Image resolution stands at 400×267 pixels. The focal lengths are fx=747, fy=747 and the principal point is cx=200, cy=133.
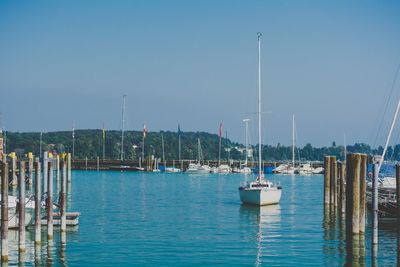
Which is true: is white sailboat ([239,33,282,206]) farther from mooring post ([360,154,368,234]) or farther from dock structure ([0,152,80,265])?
mooring post ([360,154,368,234])

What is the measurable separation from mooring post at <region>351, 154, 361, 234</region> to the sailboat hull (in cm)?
1967

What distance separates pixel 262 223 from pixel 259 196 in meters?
8.78

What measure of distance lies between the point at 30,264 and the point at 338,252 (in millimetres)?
13577

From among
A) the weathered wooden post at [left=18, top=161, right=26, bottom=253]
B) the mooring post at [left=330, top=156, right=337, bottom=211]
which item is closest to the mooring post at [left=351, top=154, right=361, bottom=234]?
Answer: the weathered wooden post at [left=18, top=161, right=26, bottom=253]

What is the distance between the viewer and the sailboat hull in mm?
54625

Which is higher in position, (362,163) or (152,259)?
(362,163)

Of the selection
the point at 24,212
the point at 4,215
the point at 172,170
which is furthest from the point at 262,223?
the point at 172,170

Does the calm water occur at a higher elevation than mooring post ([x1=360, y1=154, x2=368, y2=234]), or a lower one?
lower

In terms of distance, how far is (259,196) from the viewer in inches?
2149

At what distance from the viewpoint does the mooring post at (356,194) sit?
34219 mm

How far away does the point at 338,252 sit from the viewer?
33.6 meters

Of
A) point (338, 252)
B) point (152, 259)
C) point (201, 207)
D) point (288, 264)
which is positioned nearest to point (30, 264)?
point (152, 259)

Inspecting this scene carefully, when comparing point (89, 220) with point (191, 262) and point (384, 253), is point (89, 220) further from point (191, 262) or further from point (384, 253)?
point (384, 253)

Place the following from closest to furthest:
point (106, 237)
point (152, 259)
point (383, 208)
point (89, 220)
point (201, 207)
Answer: point (152, 259), point (106, 237), point (383, 208), point (89, 220), point (201, 207)
